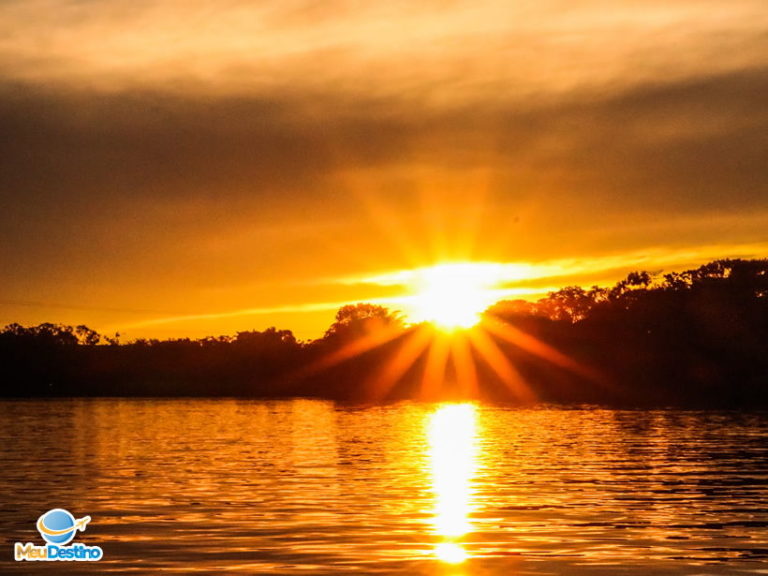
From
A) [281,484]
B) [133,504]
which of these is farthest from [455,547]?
[281,484]

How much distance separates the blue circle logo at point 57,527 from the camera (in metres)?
29.9

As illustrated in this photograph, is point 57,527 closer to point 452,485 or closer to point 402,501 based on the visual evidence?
point 402,501

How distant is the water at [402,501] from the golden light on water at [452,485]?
128 mm

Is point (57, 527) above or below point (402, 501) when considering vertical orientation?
below

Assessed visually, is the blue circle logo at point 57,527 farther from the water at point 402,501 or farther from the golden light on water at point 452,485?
the golden light on water at point 452,485

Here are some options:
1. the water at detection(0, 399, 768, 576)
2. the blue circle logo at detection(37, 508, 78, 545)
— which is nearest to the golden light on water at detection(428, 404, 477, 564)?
the water at detection(0, 399, 768, 576)

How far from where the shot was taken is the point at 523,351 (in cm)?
19838

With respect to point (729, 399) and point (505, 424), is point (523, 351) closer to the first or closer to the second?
point (729, 399)

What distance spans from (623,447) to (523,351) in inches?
5211

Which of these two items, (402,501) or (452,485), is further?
(452,485)

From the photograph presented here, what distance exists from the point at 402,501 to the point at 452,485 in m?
5.70

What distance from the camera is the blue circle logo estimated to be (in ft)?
98.0

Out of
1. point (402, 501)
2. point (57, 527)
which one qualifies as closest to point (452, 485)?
point (402, 501)

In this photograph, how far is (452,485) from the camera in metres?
44.1
